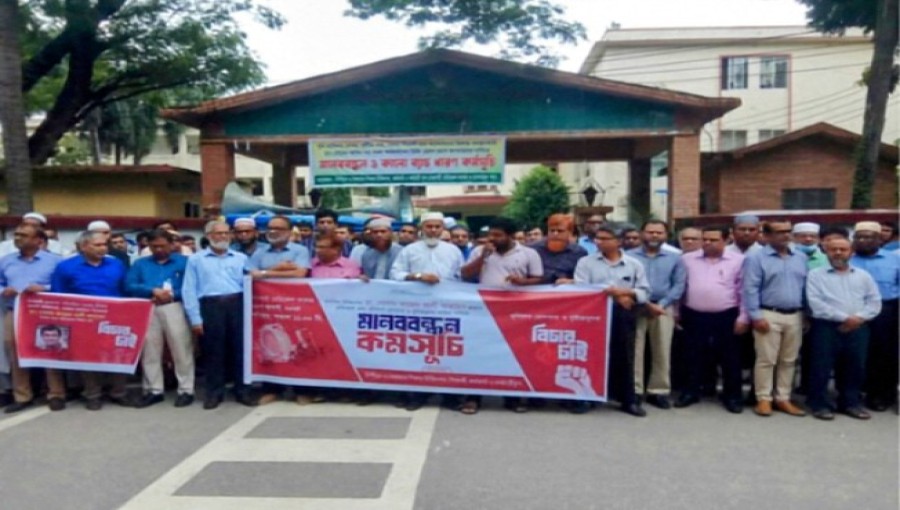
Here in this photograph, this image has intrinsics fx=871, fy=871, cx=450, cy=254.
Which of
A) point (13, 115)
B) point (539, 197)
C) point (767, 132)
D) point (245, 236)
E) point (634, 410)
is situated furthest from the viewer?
point (767, 132)

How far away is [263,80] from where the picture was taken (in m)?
22.3

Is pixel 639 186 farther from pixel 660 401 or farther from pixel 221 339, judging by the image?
pixel 221 339

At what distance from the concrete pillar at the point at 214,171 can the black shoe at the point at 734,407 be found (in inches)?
389

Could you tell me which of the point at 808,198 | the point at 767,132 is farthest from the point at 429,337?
the point at 767,132

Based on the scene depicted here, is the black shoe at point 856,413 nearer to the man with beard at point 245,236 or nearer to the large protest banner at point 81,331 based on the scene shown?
the man with beard at point 245,236

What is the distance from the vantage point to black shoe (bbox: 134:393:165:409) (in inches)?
311

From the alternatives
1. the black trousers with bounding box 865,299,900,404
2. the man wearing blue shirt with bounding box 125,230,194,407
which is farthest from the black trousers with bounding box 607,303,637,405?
the man wearing blue shirt with bounding box 125,230,194,407

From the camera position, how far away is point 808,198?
78.3 feet

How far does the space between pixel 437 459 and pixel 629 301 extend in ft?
7.70

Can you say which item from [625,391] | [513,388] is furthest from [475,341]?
[625,391]

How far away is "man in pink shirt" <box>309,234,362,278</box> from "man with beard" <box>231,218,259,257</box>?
79cm

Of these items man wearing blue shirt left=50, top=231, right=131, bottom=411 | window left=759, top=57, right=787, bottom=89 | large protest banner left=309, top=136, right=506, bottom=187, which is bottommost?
man wearing blue shirt left=50, top=231, right=131, bottom=411

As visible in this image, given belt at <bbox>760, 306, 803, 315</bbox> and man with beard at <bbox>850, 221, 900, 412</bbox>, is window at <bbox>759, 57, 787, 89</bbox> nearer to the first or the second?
man with beard at <bbox>850, 221, 900, 412</bbox>

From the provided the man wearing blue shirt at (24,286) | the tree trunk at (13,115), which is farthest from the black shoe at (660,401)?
the tree trunk at (13,115)
